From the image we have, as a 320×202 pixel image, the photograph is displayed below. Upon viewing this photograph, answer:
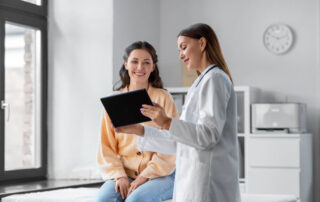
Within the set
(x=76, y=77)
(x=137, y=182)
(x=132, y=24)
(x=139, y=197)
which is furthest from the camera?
(x=132, y=24)

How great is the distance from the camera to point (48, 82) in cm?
455

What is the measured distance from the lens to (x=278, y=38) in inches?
200

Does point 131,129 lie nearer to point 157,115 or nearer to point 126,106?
point 126,106

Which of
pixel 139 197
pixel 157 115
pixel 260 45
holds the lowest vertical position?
pixel 139 197

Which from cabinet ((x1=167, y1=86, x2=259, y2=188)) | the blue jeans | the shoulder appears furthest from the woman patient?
cabinet ((x1=167, y1=86, x2=259, y2=188))

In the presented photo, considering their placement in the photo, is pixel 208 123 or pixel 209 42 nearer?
pixel 208 123

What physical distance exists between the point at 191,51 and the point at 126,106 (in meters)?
0.30

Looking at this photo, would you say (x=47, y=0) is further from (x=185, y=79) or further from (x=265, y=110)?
(x=265, y=110)

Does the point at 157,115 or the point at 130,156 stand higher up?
the point at 157,115

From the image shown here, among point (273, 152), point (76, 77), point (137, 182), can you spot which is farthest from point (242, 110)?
point (137, 182)

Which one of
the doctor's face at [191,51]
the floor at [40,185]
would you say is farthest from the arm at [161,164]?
the floor at [40,185]

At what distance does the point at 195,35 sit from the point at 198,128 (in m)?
0.35

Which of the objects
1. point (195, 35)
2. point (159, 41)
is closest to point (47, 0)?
point (159, 41)

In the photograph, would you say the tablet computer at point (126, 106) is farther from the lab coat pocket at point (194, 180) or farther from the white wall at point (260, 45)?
the white wall at point (260, 45)
